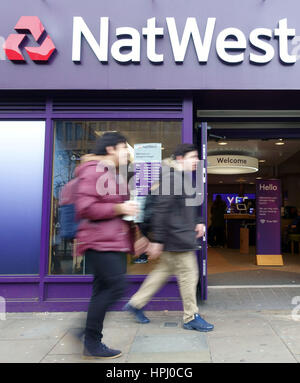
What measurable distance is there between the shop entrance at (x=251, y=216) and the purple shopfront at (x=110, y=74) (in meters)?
0.92

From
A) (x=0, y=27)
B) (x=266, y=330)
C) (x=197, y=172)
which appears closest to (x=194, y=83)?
(x=197, y=172)

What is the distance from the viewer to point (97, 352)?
2.73 meters

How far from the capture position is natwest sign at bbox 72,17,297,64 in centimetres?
427

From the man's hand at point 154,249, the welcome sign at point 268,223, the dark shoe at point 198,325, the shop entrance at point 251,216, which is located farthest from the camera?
the welcome sign at point 268,223

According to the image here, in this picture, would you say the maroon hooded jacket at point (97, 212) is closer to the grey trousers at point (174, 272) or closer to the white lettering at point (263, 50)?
the grey trousers at point (174, 272)

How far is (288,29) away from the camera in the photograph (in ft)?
→ 14.2

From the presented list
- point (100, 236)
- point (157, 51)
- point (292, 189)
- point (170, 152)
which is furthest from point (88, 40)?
point (292, 189)

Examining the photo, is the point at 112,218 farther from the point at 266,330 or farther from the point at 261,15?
the point at 261,15

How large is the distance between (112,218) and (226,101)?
296 centimetres

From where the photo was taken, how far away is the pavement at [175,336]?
2875 mm

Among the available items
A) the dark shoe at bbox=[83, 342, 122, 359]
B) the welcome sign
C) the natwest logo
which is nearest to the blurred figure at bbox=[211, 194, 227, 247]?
the welcome sign

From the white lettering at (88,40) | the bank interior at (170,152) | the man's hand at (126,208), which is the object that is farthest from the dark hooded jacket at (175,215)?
the white lettering at (88,40)

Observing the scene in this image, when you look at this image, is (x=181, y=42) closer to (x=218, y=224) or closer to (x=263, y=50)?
(x=263, y=50)

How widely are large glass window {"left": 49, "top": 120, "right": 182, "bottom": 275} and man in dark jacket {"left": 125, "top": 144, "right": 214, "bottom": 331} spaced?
3.42ft
